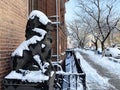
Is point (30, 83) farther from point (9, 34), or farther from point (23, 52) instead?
point (9, 34)

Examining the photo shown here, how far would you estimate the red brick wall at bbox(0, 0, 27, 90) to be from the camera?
206 inches

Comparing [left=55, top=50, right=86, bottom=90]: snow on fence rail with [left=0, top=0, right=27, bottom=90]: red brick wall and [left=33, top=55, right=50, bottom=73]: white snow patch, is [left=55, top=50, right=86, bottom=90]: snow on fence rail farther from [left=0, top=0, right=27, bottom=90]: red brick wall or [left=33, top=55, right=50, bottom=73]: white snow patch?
[left=33, top=55, right=50, bottom=73]: white snow patch

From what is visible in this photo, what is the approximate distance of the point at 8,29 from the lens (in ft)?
18.5

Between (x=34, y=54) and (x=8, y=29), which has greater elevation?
(x=8, y=29)

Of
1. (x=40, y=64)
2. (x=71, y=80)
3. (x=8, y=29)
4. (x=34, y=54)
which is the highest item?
(x=8, y=29)

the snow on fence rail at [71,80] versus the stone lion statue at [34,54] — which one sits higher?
the stone lion statue at [34,54]

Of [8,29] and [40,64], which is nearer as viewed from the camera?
[40,64]

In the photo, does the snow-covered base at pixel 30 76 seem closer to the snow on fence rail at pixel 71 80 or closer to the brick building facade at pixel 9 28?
the brick building facade at pixel 9 28

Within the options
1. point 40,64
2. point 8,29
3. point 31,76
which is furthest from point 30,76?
point 8,29

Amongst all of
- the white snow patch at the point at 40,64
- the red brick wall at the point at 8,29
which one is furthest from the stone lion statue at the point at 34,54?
the red brick wall at the point at 8,29

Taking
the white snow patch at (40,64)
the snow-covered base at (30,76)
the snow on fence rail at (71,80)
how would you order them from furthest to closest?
1. the snow on fence rail at (71,80)
2. the white snow patch at (40,64)
3. the snow-covered base at (30,76)

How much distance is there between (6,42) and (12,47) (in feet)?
1.72

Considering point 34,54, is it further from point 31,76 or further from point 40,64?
point 31,76

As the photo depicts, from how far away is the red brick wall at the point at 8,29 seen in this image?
206 inches
